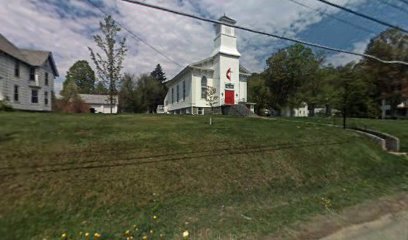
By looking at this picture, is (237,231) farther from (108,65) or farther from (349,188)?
(108,65)

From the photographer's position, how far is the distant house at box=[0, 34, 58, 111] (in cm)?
2441

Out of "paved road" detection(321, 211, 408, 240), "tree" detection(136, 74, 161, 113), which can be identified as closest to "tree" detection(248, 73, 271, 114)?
"tree" detection(136, 74, 161, 113)

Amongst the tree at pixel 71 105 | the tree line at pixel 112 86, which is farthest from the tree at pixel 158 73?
the tree at pixel 71 105

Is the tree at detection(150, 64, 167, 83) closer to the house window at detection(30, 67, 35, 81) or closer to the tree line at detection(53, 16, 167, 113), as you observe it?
the tree line at detection(53, 16, 167, 113)

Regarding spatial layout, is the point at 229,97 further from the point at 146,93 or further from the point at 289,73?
the point at 146,93

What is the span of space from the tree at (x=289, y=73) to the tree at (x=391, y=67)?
3146 centimetres

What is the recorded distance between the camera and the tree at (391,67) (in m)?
11.5

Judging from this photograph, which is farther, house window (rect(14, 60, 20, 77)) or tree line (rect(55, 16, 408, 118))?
house window (rect(14, 60, 20, 77))

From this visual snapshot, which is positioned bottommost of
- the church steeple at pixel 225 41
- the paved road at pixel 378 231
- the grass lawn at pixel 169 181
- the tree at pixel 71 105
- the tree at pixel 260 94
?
the paved road at pixel 378 231

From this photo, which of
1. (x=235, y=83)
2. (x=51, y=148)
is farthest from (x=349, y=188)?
(x=235, y=83)

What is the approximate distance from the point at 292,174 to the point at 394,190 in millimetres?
3374

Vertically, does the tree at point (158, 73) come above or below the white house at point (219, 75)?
above

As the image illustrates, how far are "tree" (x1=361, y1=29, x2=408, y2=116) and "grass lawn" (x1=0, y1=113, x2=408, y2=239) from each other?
3.73 metres

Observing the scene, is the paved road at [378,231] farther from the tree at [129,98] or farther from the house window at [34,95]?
the tree at [129,98]
